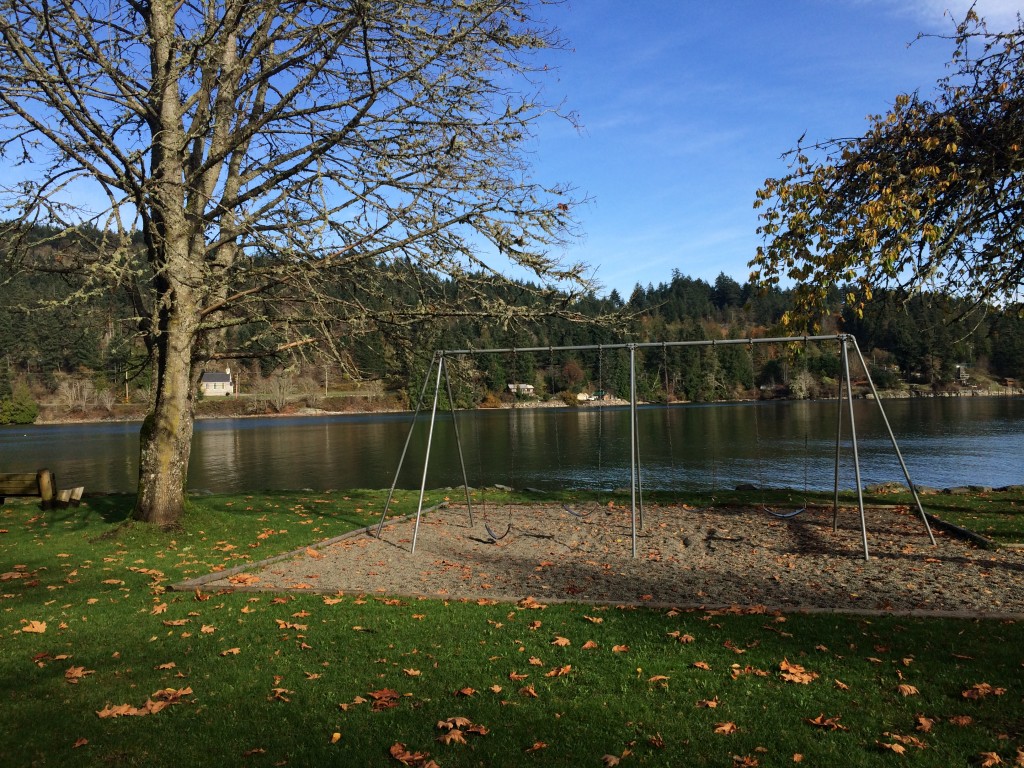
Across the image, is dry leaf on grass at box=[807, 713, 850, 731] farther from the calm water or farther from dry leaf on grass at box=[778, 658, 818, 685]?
the calm water

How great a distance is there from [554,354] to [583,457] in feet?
32.3

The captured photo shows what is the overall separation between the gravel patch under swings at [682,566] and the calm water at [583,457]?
3.72 m

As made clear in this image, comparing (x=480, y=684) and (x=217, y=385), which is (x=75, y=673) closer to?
(x=480, y=684)

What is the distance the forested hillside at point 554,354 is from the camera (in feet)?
35.5

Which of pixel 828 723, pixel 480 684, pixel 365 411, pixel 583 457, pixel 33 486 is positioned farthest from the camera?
pixel 365 411

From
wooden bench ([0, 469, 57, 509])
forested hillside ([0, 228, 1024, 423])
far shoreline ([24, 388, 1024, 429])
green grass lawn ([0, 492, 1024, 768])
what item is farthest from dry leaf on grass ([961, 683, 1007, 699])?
far shoreline ([24, 388, 1024, 429])

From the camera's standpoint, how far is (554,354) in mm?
21859

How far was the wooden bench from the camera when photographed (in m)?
13.6

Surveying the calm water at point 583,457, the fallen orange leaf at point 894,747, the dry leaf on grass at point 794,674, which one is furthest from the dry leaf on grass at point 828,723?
the calm water at point 583,457

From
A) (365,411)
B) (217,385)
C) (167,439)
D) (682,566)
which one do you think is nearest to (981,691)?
(682,566)

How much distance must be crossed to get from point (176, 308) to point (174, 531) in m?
3.36

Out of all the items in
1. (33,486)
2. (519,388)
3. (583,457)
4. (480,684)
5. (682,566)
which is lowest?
(583,457)

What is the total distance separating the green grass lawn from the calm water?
823cm

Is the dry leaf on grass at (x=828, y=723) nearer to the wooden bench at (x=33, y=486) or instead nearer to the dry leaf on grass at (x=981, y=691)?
the dry leaf on grass at (x=981, y=691)
